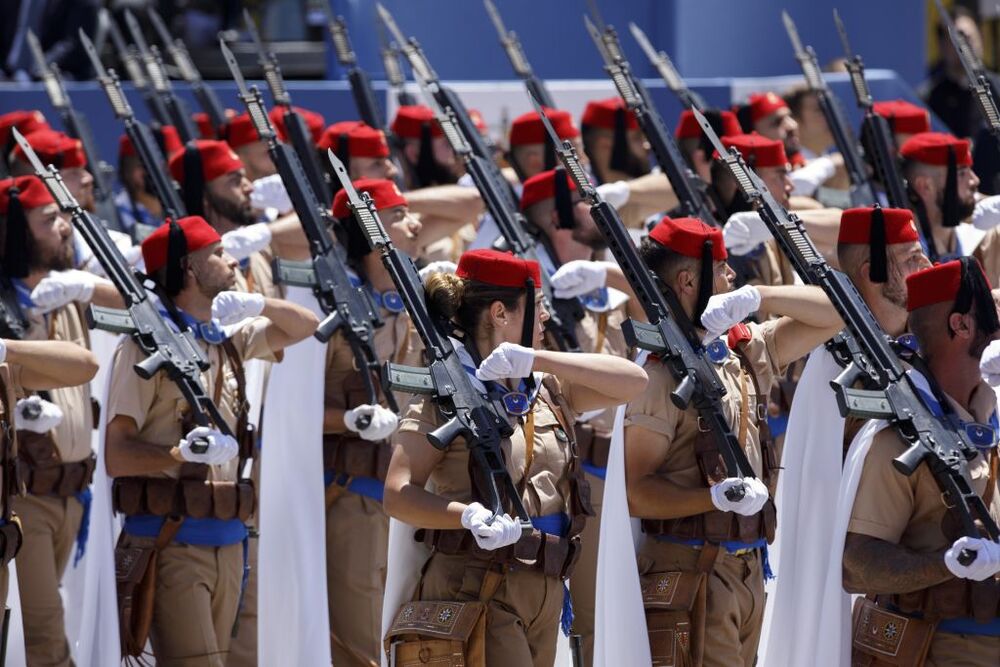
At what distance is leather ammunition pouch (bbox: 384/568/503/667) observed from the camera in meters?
4.79

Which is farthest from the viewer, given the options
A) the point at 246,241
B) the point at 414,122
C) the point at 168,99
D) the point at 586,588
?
the point at 168,99

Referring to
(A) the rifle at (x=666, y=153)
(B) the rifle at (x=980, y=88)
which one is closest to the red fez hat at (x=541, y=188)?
(A) the rifle at (x=666, y=153)

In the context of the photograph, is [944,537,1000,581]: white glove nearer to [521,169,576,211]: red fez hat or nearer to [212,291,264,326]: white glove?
[212,291,264,326]: white glove

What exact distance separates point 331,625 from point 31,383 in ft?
5.49

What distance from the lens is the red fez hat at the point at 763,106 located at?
933 cm

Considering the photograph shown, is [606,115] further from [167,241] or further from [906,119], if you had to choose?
[167,241]

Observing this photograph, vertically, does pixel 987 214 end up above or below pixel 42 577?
above

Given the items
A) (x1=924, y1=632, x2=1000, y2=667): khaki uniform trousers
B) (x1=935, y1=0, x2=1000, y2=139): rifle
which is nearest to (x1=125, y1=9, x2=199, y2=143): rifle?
(x1=935, y1=0, x2=1000, y2=139): rifle

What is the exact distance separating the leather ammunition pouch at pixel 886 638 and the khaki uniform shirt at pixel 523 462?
33.4 inches

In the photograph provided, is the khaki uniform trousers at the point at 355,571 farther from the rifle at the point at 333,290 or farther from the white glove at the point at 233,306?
the white glove at the point at 233,306

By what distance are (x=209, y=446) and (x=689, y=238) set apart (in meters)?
1.59

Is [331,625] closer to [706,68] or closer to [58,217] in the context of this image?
[58,217]

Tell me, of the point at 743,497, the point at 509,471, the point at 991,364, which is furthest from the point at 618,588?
the point at 991,364

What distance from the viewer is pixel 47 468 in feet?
21.5
